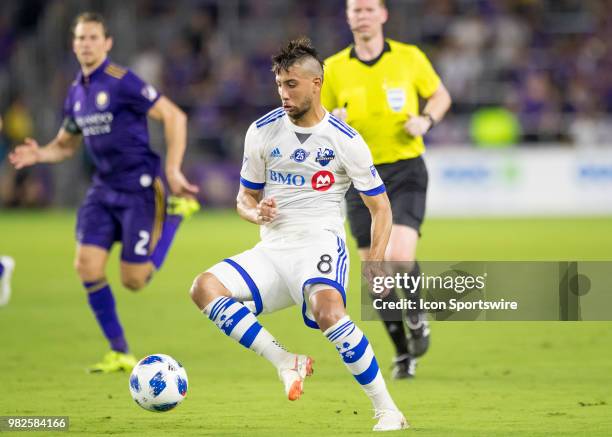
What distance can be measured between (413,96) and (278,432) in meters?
3.33

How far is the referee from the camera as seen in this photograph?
8875 millimetres

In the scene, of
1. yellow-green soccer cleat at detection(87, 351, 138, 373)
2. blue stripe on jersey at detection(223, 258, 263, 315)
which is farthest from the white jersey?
yellow-green soccer cleat at detection(87, 351, 138, 373)

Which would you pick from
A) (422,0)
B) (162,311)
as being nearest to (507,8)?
(422,0)

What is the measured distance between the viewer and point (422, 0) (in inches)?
1072

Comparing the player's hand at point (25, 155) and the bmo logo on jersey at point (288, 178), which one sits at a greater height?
the bmo logo on jersey at point (288, 178)

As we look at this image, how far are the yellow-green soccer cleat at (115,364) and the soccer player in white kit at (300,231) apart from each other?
2460mm

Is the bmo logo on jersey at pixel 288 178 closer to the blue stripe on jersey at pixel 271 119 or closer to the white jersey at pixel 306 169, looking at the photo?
the white jersey at pixel 306 169

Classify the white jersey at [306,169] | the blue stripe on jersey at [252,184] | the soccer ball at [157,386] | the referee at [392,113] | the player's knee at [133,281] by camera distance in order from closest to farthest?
the white jersey at [306,169], the soccer ball at [157,386], the blue stripe on jersey at [252,184], the referee at [392,113], the player's knee at [133,281]

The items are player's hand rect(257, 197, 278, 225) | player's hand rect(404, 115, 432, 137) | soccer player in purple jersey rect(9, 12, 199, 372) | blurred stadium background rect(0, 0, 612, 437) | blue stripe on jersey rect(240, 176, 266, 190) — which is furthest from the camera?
blurred stadium background rect(0, 0, 612, 437)

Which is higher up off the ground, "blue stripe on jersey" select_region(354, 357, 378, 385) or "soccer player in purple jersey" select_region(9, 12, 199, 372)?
"soccer player in purple jersey" select_region(9, 12, 199, 372)

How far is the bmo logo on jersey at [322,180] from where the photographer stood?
677 centimetres

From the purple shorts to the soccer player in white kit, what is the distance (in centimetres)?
251

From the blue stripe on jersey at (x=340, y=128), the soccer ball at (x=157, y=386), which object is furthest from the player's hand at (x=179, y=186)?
the blue stripe on jersey at (x=340, y=128)

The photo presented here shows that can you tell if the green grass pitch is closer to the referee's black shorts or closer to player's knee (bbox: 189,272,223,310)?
player's knee (bbox: 189,272,223,310)
